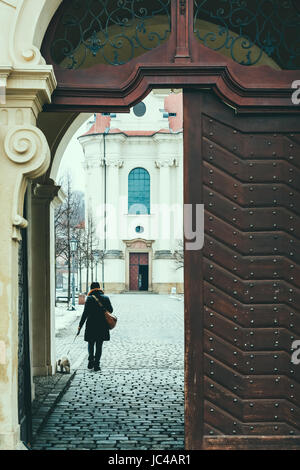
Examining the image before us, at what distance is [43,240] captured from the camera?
10.2 meters

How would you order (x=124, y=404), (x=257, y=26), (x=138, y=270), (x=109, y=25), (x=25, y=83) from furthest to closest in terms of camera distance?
(x=138, y=270) < (x=124, y=404) < (x=109, y=25) < (x=257, y=26) < (x=25, y=83)

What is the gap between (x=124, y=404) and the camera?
A: 8.19 metres

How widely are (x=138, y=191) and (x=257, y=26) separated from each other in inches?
1730

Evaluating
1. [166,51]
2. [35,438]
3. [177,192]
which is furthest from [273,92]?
[177,192]

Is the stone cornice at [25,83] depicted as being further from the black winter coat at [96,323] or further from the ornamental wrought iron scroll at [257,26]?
the black winter coat at [96,323]

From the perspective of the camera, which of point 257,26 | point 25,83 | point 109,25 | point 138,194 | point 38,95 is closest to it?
point 25,83

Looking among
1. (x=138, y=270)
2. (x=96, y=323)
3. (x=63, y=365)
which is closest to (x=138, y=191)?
(x=138, y=270)

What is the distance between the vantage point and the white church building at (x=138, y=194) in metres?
48.3

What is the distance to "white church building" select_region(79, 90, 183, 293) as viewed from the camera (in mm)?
48344

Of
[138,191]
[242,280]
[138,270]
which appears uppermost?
[138,191]

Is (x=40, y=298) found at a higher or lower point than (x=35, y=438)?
higher

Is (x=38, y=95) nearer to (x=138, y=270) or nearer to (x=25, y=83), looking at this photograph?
(x=25, y=83)

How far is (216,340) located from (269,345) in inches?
18.7
